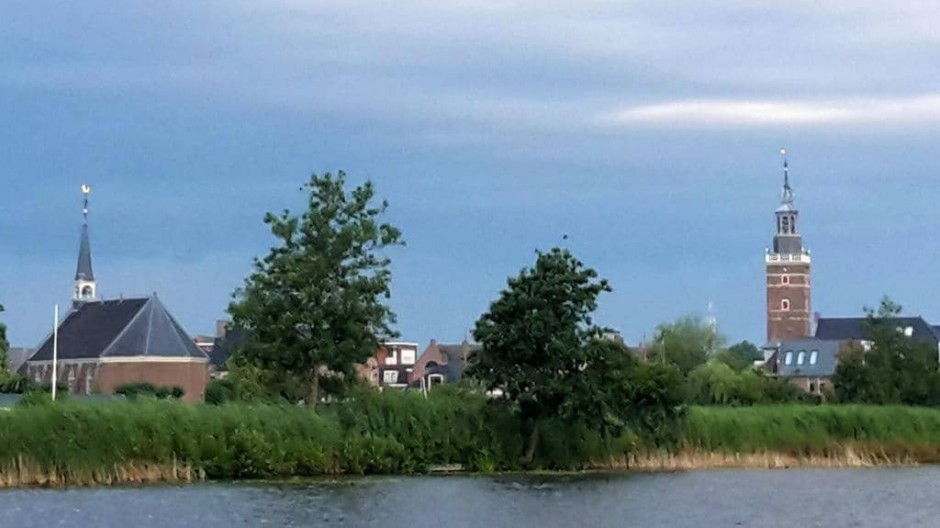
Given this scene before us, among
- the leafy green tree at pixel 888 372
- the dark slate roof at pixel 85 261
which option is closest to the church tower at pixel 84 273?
the dark slate roof at pixel 85 261

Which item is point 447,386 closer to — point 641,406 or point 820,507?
point 641,406

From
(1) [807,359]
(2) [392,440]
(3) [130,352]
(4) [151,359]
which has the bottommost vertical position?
(2) [392,440]

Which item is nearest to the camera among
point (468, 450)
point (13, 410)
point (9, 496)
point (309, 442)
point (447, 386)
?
point (9, 496)

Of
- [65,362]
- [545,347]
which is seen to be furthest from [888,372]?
[65,362]

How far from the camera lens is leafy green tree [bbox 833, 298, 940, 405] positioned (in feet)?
255

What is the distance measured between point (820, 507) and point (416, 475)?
15.4m

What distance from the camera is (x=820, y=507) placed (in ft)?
135

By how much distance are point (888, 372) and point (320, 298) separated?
31.6m

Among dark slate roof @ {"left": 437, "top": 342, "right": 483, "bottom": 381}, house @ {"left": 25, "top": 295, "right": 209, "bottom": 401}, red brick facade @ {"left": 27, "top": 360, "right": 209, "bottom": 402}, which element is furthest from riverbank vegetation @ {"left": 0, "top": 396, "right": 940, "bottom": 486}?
dark slate roof @ {"left": 437, "top": 342, "right": 483, "bottom": 381}

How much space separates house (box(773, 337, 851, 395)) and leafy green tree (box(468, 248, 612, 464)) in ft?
317

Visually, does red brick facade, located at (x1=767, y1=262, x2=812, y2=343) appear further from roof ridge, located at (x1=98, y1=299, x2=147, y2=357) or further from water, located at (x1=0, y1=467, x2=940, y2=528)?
water, located at (x1=0, y1=467, x2=940, y2=528)

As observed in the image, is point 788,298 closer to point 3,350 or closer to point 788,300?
point 788,300

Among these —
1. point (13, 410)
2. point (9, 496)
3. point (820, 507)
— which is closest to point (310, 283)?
point (13, 410)

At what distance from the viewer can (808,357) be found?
157625 mm
